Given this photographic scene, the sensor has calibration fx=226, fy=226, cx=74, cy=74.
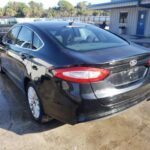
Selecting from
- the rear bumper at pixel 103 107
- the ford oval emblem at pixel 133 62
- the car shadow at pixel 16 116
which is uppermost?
the ford oval emblem at pixel 133 62

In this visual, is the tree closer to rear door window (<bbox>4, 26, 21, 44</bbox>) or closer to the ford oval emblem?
rear door window (<bbox>4, 26, 21, 44</bbox>)

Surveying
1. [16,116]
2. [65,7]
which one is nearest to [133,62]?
[16,116]

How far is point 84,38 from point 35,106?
133 centimetres

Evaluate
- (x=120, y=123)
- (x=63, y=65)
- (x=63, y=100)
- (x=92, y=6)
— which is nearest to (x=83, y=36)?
(x=63, y=65)

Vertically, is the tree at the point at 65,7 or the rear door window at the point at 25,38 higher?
the rear door window at the point at 25,38

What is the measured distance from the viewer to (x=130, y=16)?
18.8m

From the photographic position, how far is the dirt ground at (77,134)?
10.00 feet

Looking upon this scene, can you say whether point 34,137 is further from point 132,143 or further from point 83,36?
point 83,36

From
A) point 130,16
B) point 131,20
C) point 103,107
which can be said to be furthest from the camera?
point 130,16

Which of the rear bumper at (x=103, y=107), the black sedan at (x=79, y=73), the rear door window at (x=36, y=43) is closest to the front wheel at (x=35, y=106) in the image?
the black sedan at (x=79, y=73)

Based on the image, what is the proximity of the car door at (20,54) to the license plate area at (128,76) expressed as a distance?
1459 millimetres

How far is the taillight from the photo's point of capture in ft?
8.63

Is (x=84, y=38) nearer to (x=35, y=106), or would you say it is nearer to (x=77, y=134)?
(x=35, y=106)

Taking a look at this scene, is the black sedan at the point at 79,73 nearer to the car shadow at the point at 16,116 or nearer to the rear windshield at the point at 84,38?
the rear windshield at the point at 84,38
